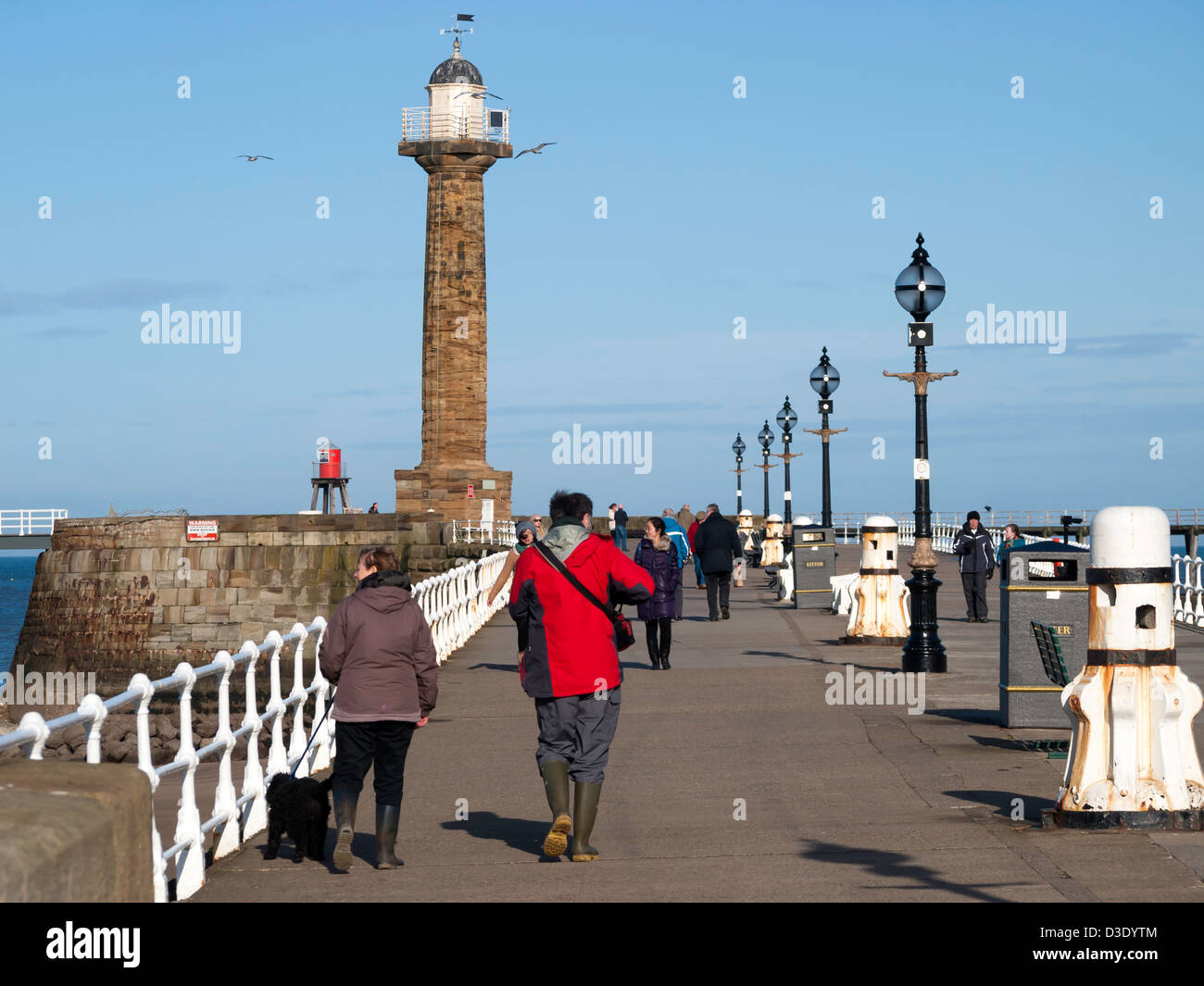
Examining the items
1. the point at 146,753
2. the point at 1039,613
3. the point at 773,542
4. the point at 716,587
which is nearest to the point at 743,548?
the point at 773,542

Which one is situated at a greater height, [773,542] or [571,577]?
[571,577]

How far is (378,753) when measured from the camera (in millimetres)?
8070

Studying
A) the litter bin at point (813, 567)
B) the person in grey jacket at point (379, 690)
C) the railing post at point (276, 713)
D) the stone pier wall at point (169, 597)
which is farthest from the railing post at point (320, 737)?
the stone pier wall at point (169, 597)

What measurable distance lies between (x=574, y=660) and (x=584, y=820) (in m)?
0.80

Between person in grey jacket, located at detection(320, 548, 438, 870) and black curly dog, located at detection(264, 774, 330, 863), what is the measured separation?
144mm

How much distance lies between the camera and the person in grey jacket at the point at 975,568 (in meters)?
23.7

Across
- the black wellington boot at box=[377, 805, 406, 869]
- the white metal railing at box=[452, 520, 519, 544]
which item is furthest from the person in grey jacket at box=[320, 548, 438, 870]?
the white metal railing at box=[452, 520, 519, 544]

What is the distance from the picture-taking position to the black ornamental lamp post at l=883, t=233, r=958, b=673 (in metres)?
16.2

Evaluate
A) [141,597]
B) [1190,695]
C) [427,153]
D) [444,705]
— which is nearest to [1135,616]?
[1190,695]

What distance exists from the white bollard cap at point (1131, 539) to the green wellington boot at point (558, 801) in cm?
292

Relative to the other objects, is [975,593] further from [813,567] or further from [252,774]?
[252,774]

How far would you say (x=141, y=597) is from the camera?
50.4m
